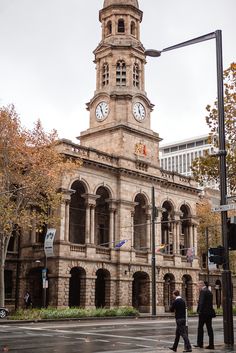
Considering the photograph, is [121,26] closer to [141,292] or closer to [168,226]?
[168,226]

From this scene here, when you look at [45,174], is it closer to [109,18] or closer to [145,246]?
[145,246]

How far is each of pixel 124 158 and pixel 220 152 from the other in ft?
106

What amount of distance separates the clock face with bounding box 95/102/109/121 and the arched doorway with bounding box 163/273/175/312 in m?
17.5

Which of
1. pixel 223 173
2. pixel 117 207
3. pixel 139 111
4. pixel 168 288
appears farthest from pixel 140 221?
pixel 223 173

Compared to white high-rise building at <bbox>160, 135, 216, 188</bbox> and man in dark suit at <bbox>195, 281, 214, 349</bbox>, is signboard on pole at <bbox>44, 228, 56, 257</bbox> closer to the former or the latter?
man in dark suit at <bbox>195, 281, 214, 349</bbox>

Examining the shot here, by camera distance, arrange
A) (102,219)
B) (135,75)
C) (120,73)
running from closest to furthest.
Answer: (102,219)
(120,73)
(135,75)

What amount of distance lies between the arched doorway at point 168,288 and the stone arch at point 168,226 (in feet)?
10.2

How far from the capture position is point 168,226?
55.4m

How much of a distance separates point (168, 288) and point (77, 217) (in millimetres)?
12700

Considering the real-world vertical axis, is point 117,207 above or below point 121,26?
below

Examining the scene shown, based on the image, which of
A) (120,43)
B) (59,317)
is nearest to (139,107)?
(120,43)

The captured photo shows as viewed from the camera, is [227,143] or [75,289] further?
[75,289]

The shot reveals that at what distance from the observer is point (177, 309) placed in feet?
47.3

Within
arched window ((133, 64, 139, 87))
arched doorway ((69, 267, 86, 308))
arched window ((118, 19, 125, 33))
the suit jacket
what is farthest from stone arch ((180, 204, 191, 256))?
the suit jacket
